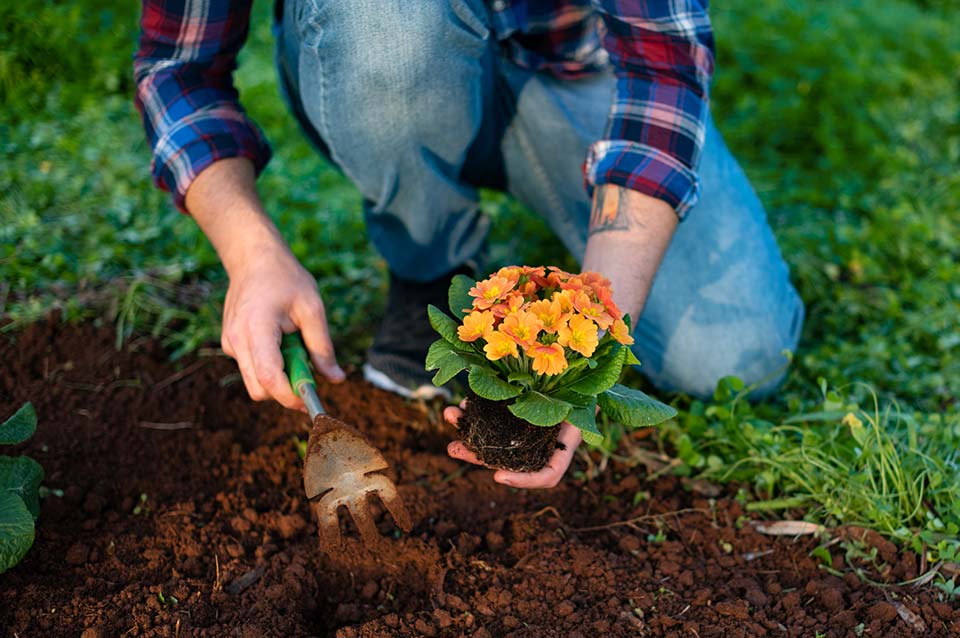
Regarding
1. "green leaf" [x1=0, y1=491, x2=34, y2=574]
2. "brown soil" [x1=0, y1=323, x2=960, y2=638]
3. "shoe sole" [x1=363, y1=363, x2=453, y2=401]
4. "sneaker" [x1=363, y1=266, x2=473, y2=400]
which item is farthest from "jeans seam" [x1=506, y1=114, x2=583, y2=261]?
"green leaf" [x1=0, y1=491, x2=34, y2=574]

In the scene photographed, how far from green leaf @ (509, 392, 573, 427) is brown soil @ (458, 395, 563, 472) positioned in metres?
0.12

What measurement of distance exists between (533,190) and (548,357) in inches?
48.4

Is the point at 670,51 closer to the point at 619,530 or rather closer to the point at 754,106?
the point at 619,530

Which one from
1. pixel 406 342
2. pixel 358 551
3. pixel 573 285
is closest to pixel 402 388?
pixel 406 342

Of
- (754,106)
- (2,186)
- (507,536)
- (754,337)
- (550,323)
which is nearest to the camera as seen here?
(550,323)

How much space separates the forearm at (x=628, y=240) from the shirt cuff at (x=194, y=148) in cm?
88

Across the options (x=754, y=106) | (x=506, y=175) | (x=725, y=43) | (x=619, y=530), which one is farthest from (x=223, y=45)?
(x=725, y=43)

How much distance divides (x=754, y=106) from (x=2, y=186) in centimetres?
332

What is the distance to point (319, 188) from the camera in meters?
3.56

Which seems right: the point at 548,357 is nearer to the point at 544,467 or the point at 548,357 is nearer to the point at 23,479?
the point at 544,467

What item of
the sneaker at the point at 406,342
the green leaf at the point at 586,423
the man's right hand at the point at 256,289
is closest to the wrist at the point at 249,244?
the man's right hand at the point at 256,289

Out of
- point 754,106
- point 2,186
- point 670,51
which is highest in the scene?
point 670,51

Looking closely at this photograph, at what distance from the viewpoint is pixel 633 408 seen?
1724mm

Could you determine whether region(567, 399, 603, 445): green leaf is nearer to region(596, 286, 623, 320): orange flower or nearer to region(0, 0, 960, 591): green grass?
region(596, 286, 623, 320): orange flower
